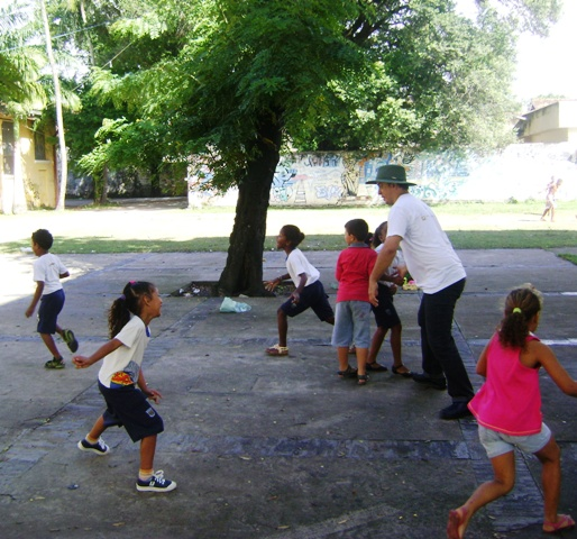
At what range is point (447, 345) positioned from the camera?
486 cm

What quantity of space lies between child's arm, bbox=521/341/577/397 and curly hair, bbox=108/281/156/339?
210 centimetres

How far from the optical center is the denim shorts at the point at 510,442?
10.3ft

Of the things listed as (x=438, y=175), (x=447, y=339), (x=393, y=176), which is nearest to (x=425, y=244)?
(x=393, y=176)

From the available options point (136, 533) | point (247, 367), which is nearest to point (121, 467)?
Result: point (136, 533)

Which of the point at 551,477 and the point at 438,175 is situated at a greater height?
the point at 438,175

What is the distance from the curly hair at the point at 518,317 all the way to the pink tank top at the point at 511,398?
0.14 ft

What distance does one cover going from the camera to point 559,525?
321 centimetres

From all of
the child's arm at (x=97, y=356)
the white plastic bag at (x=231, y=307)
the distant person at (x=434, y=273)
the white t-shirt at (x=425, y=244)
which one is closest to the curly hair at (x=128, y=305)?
the child's arm at (x=97, y=356)

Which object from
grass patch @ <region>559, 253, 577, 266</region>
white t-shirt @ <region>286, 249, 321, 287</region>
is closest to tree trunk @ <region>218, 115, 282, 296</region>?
white t-shirt @ <region>286, 249, 321, 287</region>

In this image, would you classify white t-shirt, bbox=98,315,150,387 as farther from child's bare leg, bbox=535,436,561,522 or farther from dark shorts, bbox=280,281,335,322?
dark shorts, bbox=280,281,335,322

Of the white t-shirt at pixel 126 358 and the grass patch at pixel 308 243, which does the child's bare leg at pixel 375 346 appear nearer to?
the white t-shirt at pixel 126 358

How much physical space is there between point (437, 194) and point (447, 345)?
1004 inches

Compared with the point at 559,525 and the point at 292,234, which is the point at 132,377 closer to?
the point at 559,525

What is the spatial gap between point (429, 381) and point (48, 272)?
3562 mm
